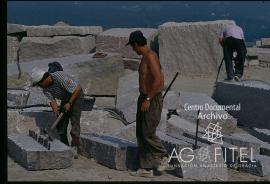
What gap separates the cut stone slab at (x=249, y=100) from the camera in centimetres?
1152

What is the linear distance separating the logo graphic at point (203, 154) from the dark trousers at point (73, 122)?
1.73 m

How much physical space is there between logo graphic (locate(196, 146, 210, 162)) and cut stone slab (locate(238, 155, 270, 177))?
2.18 ft

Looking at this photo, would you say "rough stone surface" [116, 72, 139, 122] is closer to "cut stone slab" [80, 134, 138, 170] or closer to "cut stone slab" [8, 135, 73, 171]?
"cut stone slab" [80, 134, 138, 170]

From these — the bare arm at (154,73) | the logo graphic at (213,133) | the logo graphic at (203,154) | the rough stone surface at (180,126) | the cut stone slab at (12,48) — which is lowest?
the logo graphic at (203,154)

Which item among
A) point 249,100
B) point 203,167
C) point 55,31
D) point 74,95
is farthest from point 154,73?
point 55,31

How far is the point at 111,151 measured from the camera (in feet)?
29.7

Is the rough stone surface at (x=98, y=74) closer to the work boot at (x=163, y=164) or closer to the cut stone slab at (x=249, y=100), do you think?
the cut stone slab at (x=249, y=100)

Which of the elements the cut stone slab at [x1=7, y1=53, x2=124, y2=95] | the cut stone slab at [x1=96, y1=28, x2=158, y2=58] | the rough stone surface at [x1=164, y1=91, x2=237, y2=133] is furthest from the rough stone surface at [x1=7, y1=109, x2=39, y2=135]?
the cut stone slab at [x1=96, y1=28, x2=158, y2=58]

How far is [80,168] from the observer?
8.98 metres

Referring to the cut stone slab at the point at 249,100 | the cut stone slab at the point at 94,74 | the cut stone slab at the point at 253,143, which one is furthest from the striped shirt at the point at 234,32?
the cut stone slab at the point at 253,143

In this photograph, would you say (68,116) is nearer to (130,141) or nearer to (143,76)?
(130,141)

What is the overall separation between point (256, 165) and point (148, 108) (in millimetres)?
1605

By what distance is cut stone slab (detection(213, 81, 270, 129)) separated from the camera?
1152 cm

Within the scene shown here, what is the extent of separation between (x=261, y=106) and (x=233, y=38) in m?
1.96
